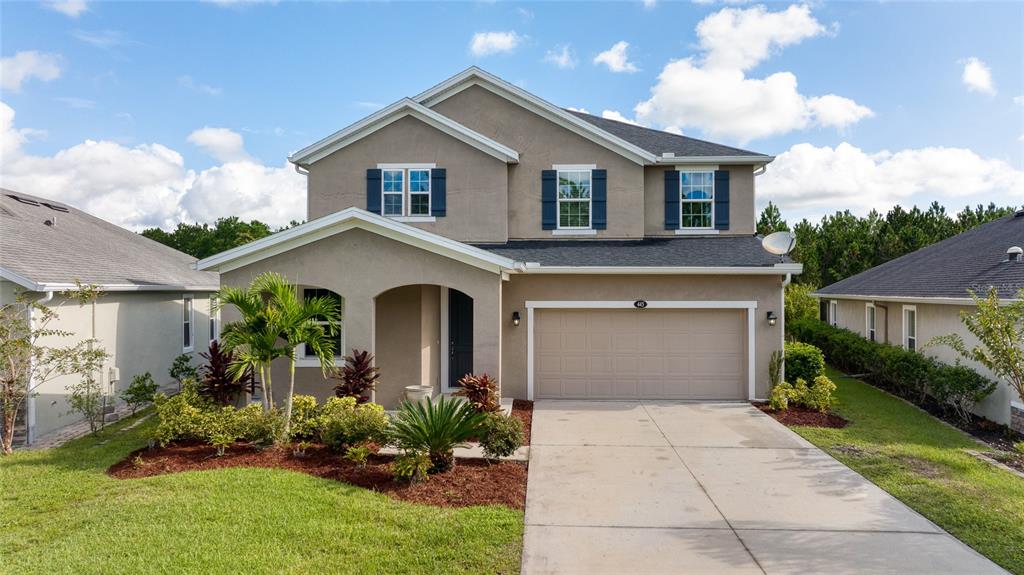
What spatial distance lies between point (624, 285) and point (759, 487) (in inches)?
248

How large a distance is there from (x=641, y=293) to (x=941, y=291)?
7.81 m

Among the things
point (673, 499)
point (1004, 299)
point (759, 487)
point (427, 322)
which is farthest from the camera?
point (427, 322)

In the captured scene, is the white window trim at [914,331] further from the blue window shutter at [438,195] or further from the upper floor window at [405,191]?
the upper floor window at [405,191]

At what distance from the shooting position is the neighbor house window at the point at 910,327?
15352mm

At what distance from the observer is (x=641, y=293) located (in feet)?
43.1

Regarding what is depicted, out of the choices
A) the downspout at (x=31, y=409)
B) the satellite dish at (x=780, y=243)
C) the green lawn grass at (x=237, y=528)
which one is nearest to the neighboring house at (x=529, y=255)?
Answer: the satellite dish at (x=780, y=243)

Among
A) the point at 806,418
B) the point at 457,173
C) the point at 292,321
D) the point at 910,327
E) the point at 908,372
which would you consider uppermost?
the point at 457,173

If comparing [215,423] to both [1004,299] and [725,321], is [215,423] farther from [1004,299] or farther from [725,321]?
[1004,299]

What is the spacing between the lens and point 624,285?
43.1 feet

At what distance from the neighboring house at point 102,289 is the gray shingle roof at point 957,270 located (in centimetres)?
1773

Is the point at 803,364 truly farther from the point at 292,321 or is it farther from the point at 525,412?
the point at 292,321

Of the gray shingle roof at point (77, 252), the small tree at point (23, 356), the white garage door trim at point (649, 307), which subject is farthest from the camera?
the white garage door trim at point (649, 307)

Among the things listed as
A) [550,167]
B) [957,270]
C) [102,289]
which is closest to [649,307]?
[550,167]

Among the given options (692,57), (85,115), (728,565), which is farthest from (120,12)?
(728,565)
